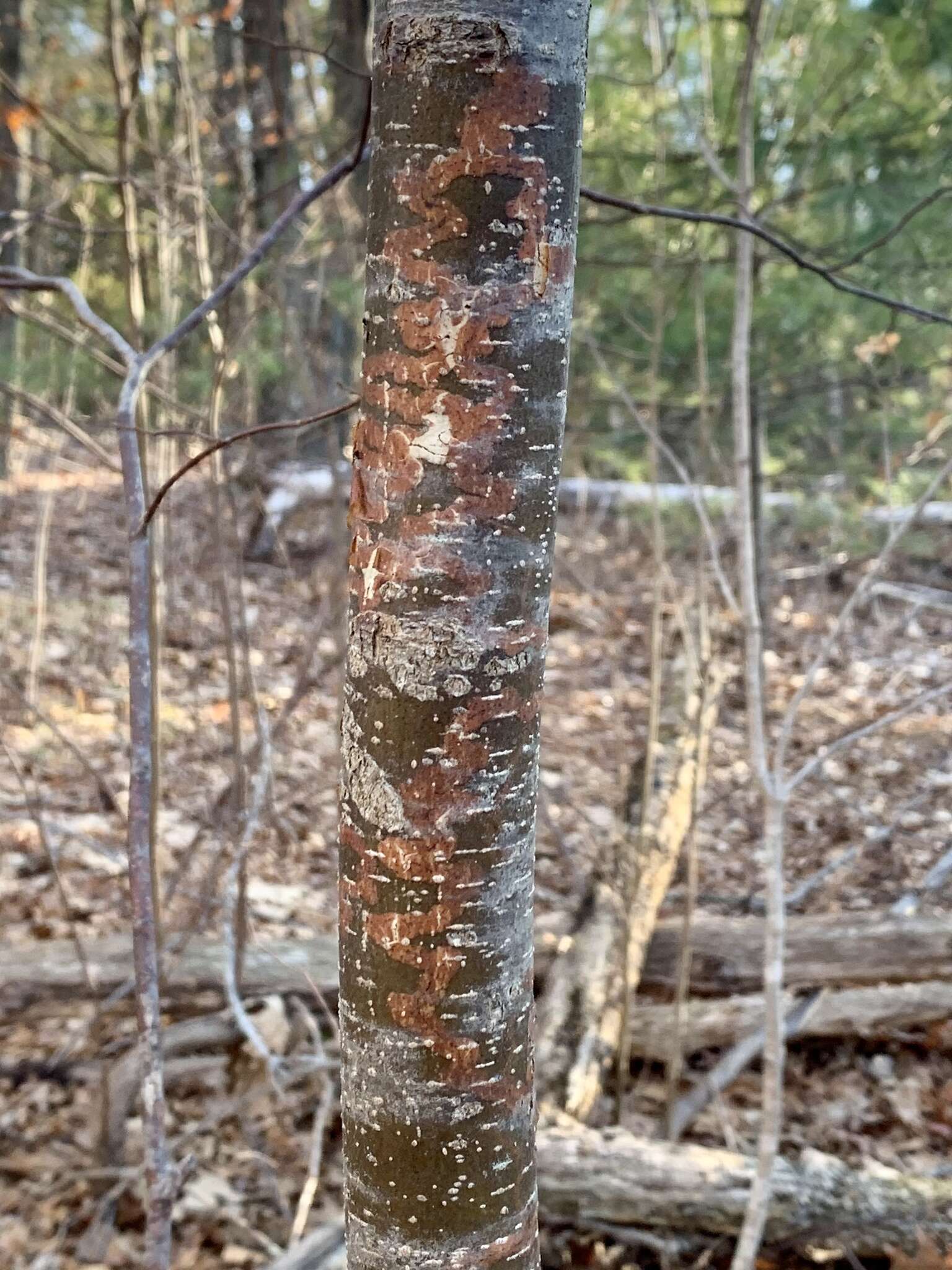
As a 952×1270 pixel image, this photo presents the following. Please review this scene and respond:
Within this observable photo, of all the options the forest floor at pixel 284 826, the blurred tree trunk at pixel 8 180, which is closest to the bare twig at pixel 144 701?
the forest floor at pixel 284 826

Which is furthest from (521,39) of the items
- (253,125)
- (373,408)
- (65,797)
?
(253,125)

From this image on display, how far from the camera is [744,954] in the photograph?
347 centimetres

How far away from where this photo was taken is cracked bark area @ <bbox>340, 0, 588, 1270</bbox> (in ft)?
3.01

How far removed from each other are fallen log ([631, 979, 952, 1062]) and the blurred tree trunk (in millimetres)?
4895

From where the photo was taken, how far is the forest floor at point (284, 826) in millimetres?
2627

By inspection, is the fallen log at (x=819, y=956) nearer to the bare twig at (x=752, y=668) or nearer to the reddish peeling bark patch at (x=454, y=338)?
the bare twig at (x=752, y=668)

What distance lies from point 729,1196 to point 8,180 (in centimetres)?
931

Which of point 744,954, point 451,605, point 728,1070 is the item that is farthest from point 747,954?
point 451,605

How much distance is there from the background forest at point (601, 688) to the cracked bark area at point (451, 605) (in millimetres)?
272

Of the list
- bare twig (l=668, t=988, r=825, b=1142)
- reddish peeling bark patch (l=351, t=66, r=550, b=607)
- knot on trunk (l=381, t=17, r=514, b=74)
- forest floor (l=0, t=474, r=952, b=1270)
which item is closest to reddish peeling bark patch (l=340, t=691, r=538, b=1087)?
reddish peeling bark patch (l=351, t=66, r=550, b=607)

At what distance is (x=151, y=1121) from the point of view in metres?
1.33

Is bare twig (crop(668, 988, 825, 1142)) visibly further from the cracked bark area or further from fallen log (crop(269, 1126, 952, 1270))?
the cracked bark area

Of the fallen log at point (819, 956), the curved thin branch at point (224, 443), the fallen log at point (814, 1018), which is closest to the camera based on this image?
the curved thin branch at point (224, 443)

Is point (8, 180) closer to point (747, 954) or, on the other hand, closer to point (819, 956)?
point (747, 954)
